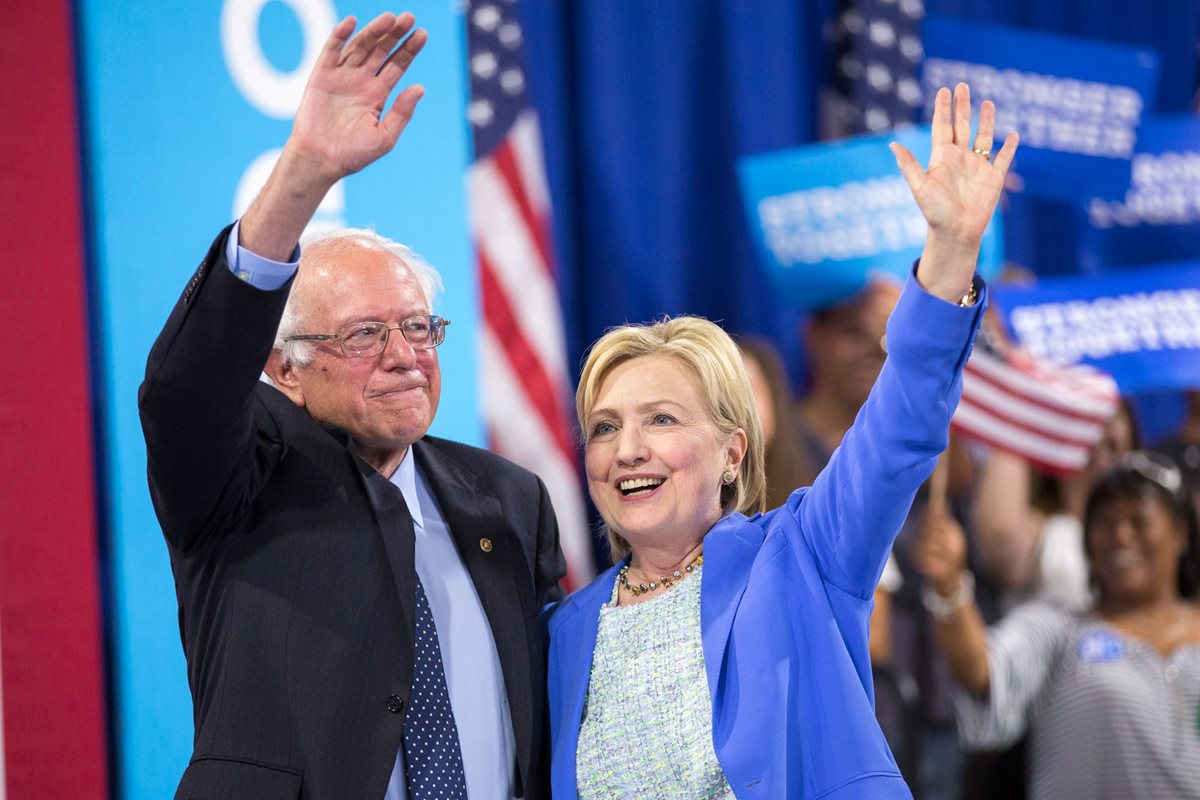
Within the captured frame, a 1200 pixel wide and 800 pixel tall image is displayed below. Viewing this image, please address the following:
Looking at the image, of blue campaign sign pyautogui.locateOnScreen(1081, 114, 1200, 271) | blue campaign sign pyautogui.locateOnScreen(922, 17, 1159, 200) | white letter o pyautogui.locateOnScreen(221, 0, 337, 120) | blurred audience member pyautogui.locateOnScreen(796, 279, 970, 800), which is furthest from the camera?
blue campaign sign pyautogui.locateOnScreen(1081, 114, 1200, 271)

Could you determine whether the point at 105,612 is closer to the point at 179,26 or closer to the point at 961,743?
the point at 179,26

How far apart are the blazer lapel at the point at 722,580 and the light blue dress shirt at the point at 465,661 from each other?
1.04 feet

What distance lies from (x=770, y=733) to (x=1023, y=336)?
123 inches

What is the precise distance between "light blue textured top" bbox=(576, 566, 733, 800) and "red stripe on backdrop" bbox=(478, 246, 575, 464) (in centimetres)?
199

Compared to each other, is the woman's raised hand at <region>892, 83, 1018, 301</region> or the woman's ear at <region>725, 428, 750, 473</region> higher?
the woman's raised hand at <region>892, 83, 1018, 301</region>

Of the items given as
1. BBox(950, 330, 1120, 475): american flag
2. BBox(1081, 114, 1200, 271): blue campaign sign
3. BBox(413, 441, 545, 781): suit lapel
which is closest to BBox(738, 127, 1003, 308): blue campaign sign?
BBox(950, 330, 1120, 475): american flag

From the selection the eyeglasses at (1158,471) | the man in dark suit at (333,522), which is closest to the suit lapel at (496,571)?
the man in dark suit at (333,522)

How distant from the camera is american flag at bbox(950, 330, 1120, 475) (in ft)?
13.8

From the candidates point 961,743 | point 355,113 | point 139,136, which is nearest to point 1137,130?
point 961,743

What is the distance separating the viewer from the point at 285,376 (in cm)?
208

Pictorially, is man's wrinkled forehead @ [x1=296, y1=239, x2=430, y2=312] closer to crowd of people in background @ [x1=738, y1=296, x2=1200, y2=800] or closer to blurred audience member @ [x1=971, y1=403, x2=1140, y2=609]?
crowd of people in background @ [x1=738, y1=296, x2=1200, y2=800]

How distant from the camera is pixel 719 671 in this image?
1.92 meters

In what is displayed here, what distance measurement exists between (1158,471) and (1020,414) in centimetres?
42

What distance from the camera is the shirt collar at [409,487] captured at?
209 centimetres
